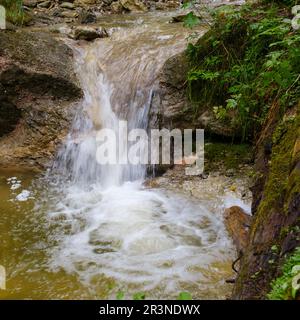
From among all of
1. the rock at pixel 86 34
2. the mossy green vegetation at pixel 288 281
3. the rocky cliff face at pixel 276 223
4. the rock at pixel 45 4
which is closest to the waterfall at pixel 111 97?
the rock at pixel 86 34

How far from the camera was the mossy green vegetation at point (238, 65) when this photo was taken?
475 centimetres

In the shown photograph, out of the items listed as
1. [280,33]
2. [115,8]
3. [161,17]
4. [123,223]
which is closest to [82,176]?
[123,223]

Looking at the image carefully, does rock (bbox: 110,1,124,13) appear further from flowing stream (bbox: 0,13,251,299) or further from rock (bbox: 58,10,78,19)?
flowing stream (bbox: 0,13,251,299)

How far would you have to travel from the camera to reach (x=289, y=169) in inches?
105

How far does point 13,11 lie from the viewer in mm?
8617

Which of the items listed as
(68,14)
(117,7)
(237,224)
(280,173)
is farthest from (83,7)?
(280,173)

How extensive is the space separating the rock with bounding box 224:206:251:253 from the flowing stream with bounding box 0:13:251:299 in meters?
0.13

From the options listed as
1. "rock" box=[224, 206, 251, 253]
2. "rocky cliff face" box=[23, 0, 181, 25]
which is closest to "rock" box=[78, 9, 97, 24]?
"rocky cliff face" box=[23, 0, 181, 25]

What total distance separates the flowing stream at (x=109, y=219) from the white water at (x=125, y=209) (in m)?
0.01

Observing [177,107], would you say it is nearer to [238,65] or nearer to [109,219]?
[238,65]

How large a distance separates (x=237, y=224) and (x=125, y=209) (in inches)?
58.9

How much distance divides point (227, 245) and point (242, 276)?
5.27 feet

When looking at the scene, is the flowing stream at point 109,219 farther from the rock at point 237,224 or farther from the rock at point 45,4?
the rock at point 45,4
